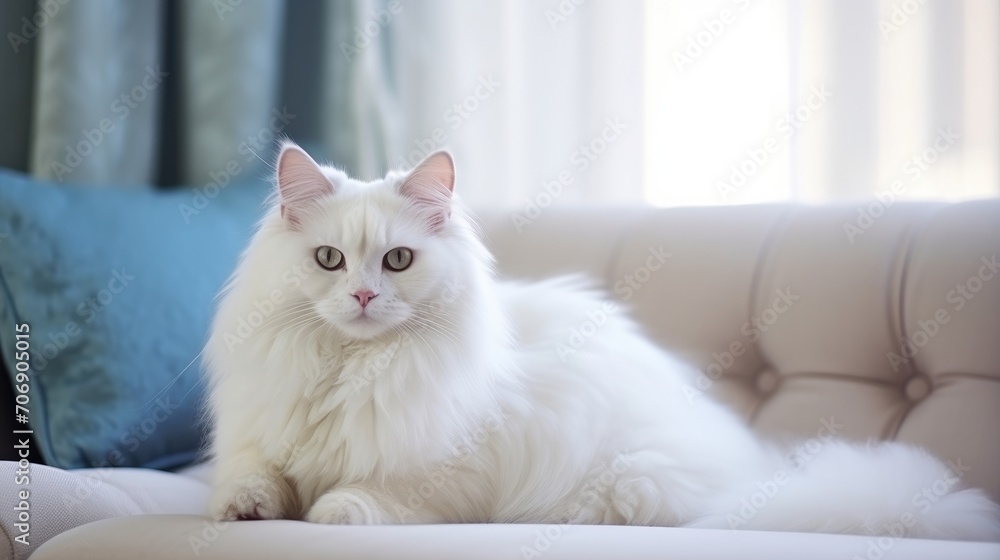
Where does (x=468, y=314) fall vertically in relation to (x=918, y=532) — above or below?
above

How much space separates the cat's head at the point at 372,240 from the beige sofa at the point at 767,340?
32cm

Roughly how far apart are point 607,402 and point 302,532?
55 centimetres

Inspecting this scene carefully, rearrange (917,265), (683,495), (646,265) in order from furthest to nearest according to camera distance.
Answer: (646,265) < (917,265) < (683,495)

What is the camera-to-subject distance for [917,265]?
4.82ft

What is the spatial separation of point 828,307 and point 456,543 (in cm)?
94

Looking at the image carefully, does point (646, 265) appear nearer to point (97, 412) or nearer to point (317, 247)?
point (317, 247)

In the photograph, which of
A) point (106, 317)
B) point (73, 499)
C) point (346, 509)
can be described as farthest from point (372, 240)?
point (106, 317)

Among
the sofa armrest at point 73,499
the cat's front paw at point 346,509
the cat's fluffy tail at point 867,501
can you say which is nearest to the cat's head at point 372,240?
the cat's front paw at point 346,509

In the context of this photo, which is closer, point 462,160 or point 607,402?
point 607,402

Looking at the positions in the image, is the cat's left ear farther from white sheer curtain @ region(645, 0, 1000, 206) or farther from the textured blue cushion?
white sheer curtain @ region(645, 0, 1000, 206)

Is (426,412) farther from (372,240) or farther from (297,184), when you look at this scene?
(297,184)

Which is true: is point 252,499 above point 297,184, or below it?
below

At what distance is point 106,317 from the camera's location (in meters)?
1.59

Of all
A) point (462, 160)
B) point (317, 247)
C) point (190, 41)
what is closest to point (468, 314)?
point (317, 247)
